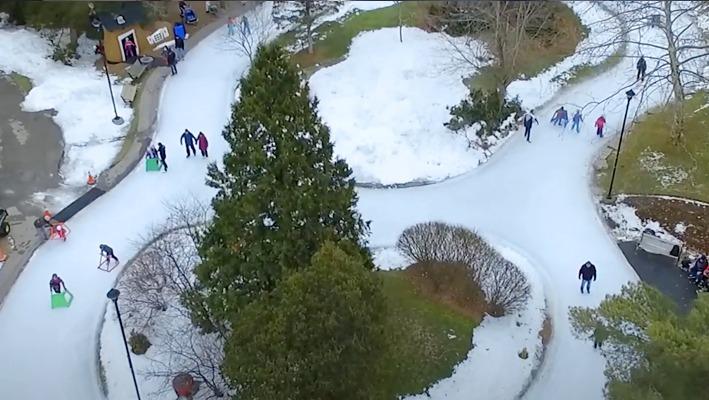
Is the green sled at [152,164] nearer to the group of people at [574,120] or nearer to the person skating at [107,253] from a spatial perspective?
the person skating at [107,253]

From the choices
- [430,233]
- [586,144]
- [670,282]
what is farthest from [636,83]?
[430,233]

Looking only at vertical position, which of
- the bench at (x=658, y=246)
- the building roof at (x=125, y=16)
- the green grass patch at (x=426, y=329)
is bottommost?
the green grass patch at (x=426, y=329)

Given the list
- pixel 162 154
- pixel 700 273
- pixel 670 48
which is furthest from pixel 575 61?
pixel 162 154

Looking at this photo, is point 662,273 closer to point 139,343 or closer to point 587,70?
point 587,70

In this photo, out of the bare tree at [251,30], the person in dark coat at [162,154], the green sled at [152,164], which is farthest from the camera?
the bare tree at [251,30]

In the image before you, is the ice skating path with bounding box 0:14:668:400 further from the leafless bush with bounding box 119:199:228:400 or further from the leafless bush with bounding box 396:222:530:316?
the leafless bush with bounding box 396:222:530:316

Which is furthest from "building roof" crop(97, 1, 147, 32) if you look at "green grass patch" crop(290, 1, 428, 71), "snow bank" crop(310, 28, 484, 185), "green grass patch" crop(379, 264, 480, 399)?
"green grass patch" crop(379, 264, 480, 399)

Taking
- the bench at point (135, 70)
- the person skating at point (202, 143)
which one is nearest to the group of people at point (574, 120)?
the person skating at point (202, 143)
